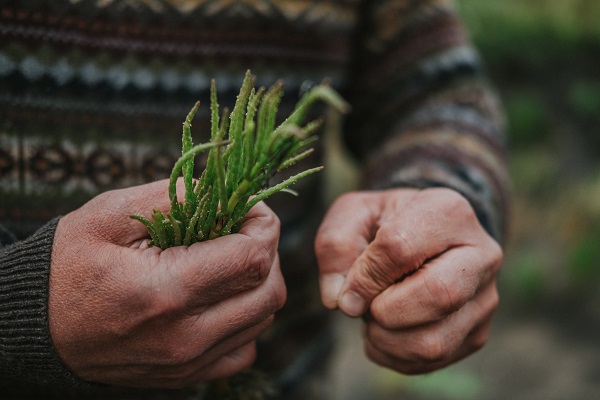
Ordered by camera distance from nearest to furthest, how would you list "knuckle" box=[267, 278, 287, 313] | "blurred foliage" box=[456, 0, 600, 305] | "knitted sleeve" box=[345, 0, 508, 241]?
"knuckle" box=[267, 278, 287, 313] < "knitted sleeve" box=[345, 0, 508, 241] < "blurred foliage" box=[456, 0, 600, 305]

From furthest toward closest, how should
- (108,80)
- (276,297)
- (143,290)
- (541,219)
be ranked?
(541,219) < (108,80) < (276,297) < (143,290)

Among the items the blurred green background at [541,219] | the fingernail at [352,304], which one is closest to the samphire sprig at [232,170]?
the fingernail at [352,304]

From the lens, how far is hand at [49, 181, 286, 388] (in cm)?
67

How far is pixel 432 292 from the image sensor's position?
2.65ft

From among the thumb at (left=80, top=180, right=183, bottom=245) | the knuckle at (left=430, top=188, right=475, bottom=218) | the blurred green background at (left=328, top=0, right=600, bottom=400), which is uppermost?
the thumb at (left=80, top=180, right=183, bottom=245)

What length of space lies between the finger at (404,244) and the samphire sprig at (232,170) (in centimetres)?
20

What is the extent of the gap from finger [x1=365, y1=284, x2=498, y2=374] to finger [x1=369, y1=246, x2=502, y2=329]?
31mm

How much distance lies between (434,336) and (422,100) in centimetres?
63

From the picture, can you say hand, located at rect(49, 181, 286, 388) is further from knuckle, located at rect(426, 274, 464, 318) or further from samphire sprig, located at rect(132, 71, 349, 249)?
knuckle, located at rect(426, 274, 464, 318)

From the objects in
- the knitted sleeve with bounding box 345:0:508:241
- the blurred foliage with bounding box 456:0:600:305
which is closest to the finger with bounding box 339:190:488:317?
the knitted sleeve with bounding box 345:0:508:241

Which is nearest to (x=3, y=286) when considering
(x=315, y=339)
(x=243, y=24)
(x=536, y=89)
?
(x=243, y=24)

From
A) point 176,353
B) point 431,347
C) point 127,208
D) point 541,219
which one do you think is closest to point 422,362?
point 431,347

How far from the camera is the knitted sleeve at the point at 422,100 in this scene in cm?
117

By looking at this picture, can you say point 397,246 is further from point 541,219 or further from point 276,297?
point 541,219
